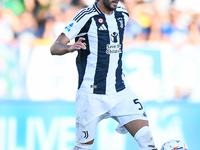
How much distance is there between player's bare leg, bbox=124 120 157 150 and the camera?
2.94 metres

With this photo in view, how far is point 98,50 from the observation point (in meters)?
3.04

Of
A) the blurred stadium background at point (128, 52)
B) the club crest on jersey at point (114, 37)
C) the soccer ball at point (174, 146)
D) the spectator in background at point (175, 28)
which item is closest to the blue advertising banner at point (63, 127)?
the blurred stadium background at point (128, 52)

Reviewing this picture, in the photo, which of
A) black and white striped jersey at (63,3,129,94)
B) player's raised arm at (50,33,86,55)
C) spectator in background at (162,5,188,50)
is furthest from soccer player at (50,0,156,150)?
spectator in background at (162,5,188,50)

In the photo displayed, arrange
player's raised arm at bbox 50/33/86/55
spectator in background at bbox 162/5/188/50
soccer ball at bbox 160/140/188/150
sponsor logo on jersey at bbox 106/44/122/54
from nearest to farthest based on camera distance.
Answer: player's raised arm at bbox 50/33/86/55
soccer ball at bbox 160/140/188/150
sponsor logo on jersey at bbox 106/44/122/54
spectator in background at bbox 162/5/188/50

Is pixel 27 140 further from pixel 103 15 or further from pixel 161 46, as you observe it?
pixel 161 46

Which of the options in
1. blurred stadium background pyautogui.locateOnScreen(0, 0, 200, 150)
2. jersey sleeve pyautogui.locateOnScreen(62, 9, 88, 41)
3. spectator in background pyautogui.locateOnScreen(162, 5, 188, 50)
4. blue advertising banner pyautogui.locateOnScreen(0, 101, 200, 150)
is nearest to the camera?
jersey sleeve pyautogui.locateOnScreen(62, 9, 88, 41)

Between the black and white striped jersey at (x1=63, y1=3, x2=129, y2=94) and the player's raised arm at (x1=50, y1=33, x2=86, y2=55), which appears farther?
the black and white striped jersey at (x1=63, y1=3, x2=129, y2=94)

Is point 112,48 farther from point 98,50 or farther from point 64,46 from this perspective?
point 64,46

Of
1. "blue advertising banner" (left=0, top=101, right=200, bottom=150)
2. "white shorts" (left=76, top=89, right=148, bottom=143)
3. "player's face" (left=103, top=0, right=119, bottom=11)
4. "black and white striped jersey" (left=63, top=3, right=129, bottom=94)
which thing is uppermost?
"player's face" (left=103, top=0, right=119, bottom=11)

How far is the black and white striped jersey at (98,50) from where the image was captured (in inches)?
119

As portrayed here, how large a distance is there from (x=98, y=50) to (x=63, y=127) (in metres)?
1.41

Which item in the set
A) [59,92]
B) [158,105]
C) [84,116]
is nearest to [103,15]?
[84,116]

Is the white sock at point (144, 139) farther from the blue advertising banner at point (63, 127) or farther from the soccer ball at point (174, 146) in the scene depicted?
the blue advertising banner at point (63, 127)

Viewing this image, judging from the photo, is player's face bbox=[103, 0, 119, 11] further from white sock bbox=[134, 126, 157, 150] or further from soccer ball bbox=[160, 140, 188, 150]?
soccer ball bbox=[160, 140, 188, 150]
